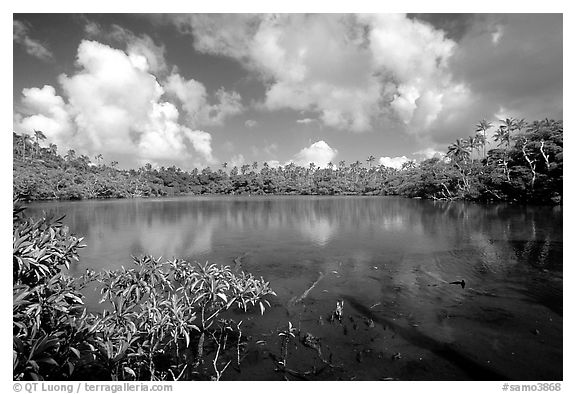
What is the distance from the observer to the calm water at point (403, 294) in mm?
6332

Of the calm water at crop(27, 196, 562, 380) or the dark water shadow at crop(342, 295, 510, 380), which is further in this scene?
the calm water at crop(27, 196, 562, 380)

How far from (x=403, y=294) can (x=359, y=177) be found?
108498 mm

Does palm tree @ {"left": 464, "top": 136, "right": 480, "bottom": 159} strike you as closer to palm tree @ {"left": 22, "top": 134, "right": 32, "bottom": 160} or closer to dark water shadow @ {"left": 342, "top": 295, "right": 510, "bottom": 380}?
dark water shadow @ {"left": 342, "top": 295, "right": 510, "bottom": 380}

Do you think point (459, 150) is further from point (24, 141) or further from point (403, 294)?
point (24, 141)

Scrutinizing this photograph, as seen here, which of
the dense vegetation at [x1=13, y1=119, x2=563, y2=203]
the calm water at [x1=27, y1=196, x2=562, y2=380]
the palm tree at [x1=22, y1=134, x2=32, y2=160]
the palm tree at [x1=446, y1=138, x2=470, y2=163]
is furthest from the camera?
the palm tree at [x1=22, y1=134, x2=32, y2=160]

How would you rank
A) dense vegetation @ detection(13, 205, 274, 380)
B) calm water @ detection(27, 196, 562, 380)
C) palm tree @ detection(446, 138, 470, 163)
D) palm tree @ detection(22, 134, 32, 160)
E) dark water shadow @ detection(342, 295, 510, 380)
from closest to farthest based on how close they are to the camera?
1. dense vegetation @ detection(13, 205, 274, 380)
2. dark water shadow @ detection(342, 295, 510, 380)
3. calm water @ detection(27, 196, 562, 380)
4. palm tree @ detection(446, 138, 470, 163)
5. palm tree @ detection(22, 134, 32, 160)

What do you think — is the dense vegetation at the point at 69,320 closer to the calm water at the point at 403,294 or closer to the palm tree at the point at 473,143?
the calm water at the point at 403,294

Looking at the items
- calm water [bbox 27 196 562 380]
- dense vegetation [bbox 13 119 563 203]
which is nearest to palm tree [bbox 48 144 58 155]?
dense vegetation [bbox 13 119 563 203]

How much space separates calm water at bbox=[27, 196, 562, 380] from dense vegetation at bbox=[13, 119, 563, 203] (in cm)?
684

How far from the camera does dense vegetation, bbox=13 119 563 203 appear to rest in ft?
136

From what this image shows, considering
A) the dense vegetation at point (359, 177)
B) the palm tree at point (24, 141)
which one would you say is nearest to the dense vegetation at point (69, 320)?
the dense vegetation at point (359, 177)

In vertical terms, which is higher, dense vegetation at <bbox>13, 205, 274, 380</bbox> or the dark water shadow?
dense vegetation at <bbox>13, 205, 274, 380</bbox>
